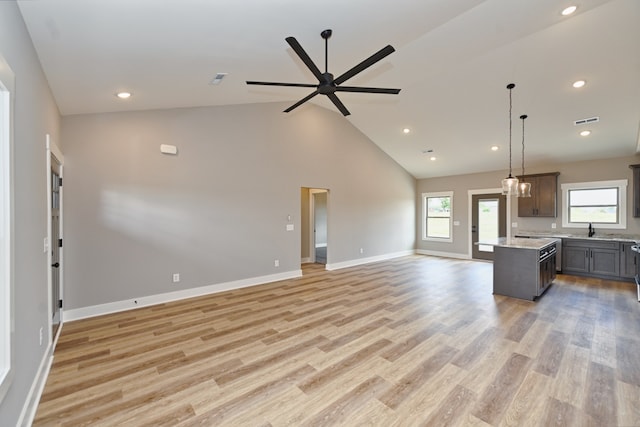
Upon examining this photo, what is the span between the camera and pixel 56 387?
230 centimetres

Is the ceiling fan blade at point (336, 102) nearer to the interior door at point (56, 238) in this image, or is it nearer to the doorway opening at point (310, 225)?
the interior door at point (56, 238)

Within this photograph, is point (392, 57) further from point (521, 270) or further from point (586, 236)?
point (586, 236)

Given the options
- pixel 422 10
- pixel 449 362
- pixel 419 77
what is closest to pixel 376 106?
pixel 419 77

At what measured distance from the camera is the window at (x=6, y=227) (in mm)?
1556

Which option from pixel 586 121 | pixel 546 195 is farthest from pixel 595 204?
pixel 586 121

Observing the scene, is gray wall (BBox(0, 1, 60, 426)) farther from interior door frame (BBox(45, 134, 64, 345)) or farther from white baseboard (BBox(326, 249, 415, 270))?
white baseboard (BBox(326, 249, 415, 270))

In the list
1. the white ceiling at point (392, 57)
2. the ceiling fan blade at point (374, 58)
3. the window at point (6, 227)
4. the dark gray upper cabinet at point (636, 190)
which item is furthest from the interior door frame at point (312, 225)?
the dark gray upper cabinet at point (636, 190)

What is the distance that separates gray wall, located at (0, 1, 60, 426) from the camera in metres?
1.72

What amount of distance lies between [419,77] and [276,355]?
4769mm

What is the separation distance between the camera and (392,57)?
3.94 meters

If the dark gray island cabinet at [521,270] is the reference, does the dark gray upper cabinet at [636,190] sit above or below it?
above

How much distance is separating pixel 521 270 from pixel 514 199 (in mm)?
3743

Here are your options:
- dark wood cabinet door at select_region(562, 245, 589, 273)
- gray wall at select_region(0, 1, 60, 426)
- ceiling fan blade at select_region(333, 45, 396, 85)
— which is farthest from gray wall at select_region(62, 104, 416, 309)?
dark wood cabinet door at select_region(562, 245, 589, 273)

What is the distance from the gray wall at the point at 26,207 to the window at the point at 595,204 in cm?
931
